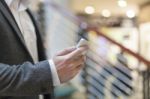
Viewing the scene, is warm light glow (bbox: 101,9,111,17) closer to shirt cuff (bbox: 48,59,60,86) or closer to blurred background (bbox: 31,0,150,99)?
blurred background (bbox: 31,0,150,99)

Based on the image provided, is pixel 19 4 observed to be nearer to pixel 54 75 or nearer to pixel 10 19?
pixel 10 19

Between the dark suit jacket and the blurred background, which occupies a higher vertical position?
the dark suit jacket

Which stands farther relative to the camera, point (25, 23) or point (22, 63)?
point (25, 23)

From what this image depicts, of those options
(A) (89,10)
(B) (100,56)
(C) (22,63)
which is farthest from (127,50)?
(A) (89,10)

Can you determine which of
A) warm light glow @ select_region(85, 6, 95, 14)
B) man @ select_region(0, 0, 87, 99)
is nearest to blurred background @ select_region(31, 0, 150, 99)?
man @ select_region(0, 0, 87, 99)

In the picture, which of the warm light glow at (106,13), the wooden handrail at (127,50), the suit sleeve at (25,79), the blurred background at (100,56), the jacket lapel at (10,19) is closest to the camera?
the suit sleeve at (25,79)

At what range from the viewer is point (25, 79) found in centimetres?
122

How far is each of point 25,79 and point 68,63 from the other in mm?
139

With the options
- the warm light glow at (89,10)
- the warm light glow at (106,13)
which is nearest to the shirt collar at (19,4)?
the warm light glow at (89,10)

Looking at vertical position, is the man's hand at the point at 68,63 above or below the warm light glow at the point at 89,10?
above

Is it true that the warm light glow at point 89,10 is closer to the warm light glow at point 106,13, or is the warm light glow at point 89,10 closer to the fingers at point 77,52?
the warm light glow at point 106,13

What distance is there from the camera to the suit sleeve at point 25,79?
121 centimetres

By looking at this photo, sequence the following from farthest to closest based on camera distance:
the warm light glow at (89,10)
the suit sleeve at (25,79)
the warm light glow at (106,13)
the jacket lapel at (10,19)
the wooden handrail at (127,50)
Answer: the warm light glow at (106,13), the warm light glow at (89,10), the wooden handrail at (127,50), the jacket lapel at (10,19), the suit sleeve at (25,79)

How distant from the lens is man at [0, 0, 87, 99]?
122 cm
